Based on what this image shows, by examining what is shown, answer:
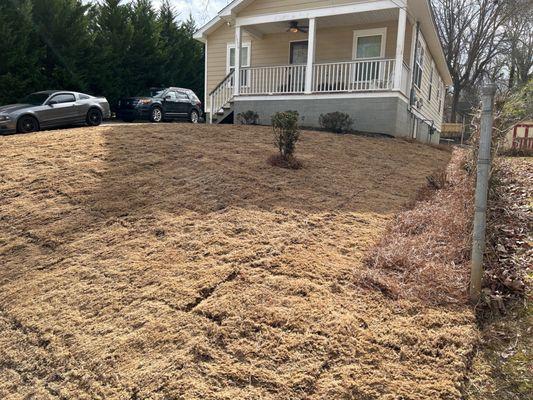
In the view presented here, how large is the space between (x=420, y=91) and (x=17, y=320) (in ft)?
51.3

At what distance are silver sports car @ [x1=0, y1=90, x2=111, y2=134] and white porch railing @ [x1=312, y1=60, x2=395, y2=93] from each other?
22.4 feet

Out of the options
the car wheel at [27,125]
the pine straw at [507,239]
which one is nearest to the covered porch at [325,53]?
the car wheel at [27,125]

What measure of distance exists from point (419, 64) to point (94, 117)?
11.2 metres

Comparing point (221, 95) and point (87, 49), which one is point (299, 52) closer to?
point (221, 95)

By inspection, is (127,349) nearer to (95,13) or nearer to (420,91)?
(420,91)

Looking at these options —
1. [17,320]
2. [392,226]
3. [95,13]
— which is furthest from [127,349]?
[95,13]

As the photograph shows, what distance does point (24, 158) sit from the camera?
690cm

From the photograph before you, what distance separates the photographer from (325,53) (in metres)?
15.0

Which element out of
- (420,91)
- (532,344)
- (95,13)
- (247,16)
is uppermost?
(95,13)

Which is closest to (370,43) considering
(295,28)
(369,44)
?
(369,44)

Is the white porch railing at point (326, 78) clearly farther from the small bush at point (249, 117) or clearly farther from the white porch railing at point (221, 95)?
the small bush at point (249, 117)

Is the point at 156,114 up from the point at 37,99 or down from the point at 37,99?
down

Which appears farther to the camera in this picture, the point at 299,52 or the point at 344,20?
the point at 299,52

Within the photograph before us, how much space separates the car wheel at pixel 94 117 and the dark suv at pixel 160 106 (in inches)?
122
